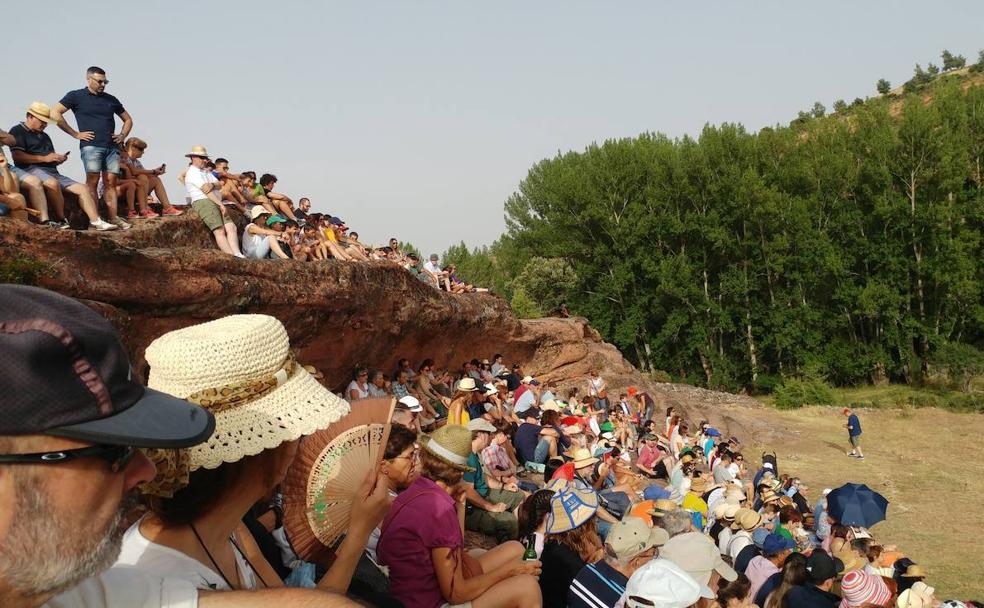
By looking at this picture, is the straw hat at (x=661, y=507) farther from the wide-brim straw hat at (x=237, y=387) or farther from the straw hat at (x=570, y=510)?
the wide-brim straw hat at (x=237, y=387)

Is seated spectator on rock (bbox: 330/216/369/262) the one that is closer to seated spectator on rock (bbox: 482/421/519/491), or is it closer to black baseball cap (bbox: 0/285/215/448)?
seated spectator on rock (bbox: 482/421/519/491)

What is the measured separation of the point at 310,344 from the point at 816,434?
1885 centimetres

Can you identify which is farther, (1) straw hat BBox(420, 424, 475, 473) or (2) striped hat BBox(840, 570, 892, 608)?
(2) striped hat BBox(840, 570, 892, 608)

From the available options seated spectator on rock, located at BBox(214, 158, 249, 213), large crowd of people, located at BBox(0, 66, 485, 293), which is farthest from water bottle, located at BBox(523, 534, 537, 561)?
seated spectator on rock, located at BBox(214, 158, 249, 213)

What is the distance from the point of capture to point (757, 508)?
32.6 ft

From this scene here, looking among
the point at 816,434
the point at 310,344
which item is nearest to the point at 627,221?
the point at 816,434

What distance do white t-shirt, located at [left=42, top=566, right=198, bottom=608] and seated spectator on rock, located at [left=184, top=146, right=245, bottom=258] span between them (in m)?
10.5

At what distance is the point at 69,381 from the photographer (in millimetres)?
1123

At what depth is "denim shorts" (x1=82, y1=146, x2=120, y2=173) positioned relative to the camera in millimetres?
9461

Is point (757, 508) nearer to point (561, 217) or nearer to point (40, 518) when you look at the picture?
point (40, 518)

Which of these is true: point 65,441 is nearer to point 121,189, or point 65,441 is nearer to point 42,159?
point 42,159

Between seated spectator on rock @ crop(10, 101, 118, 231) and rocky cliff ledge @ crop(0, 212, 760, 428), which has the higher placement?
seated spectator on rock @ crop(10, 101, 118, 231)

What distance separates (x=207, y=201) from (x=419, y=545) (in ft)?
29.2

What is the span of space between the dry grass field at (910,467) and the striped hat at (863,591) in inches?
257
